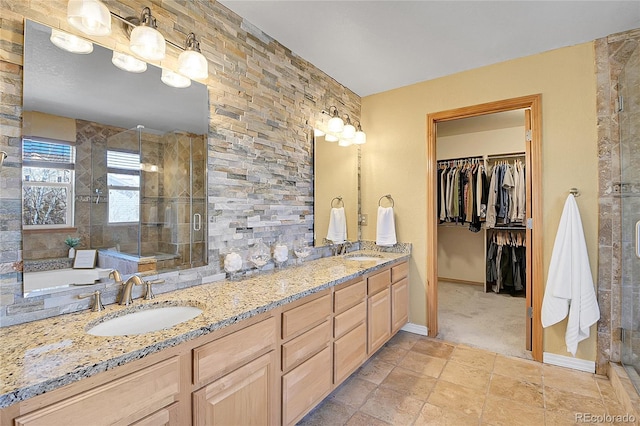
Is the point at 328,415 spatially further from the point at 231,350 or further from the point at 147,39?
the point at 147,39

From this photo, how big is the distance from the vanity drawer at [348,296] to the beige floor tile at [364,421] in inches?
24.2

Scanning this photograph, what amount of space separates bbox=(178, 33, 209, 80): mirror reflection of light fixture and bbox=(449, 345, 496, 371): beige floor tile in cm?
279

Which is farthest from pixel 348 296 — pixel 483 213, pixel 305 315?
pixel 483 213

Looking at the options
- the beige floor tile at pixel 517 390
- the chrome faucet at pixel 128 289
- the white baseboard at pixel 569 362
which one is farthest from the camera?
the white baseboard at pixel 569 362

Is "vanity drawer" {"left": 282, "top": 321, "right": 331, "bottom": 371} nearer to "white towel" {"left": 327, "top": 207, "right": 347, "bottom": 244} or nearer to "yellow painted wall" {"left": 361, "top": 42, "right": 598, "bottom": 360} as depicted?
"white towel" {"left": 327, "top": 207, "right": 347, "bottom": 244}

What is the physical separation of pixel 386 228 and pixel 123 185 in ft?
7.70

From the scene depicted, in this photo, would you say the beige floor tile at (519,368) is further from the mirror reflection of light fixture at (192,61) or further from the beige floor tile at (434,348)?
the mirror reflection of light fixture at (192,61)

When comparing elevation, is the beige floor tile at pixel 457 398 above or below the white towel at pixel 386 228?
below

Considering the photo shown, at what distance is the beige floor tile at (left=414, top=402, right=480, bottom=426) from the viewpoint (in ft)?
5.70

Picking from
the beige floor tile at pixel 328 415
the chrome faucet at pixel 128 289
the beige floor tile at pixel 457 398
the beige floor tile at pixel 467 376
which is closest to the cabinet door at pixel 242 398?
the beige floor tile at pixel 328 415

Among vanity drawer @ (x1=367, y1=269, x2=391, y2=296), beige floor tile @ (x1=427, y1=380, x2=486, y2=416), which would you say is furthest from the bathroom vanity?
beige floor tile @ (x1=427, y1=380, x2=486, y2=416)

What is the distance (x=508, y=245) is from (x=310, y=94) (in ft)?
12.2

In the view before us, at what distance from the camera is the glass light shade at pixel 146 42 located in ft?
4.58

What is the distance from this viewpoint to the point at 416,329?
3020 millimetres
